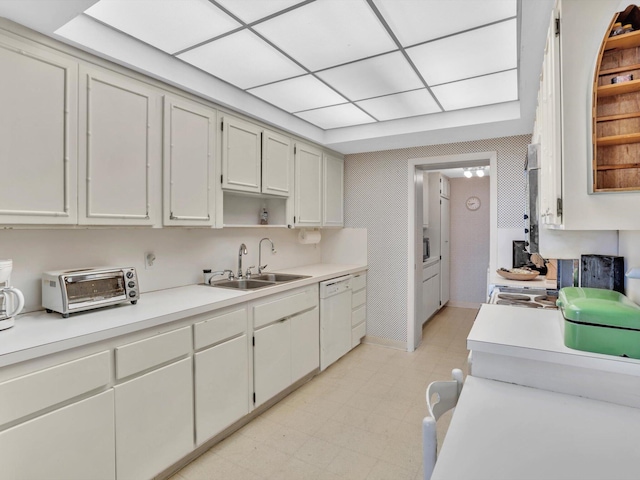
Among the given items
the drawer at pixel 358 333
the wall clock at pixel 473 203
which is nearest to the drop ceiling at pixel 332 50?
the drawer at pixel 358 333

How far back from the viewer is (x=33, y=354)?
1343mm

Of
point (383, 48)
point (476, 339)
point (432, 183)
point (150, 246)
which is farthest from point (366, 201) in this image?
point (476, 339)

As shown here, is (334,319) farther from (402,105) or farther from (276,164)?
(402,105)

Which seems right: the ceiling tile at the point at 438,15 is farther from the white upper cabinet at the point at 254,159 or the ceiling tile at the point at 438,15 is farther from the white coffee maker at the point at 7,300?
the white coffee maker at the point at 7,300

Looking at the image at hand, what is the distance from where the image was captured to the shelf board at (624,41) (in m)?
1.00

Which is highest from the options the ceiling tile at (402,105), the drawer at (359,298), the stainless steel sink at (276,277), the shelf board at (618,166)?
the ceiling tile at (402,105)

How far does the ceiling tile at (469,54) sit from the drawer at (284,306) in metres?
1.88

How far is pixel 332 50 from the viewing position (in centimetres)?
205

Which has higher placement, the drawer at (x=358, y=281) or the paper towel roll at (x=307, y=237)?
the paper towel roll at (x=307, y=237)

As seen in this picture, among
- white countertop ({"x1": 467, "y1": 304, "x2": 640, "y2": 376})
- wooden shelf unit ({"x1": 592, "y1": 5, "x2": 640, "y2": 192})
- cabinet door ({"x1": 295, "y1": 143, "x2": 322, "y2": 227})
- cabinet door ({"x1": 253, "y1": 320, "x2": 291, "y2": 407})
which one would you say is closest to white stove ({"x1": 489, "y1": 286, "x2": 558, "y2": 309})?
white countertop ({"x1": 467, "y1": 304, "x2": 640, "y2": 376})

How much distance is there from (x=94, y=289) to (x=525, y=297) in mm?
2565

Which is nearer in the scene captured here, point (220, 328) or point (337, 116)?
point (220, 328)

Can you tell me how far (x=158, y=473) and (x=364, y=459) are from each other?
1.13m

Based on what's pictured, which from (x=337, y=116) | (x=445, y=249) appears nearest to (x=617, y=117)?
(x=337, y=116)
